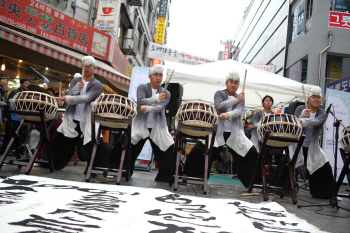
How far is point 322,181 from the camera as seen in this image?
4.13 metres

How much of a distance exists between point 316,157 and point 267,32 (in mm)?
18198

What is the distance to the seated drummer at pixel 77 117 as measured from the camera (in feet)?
13.0

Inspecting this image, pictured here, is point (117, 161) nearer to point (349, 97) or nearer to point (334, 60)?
point (349, 97)

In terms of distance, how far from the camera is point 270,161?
5117mm

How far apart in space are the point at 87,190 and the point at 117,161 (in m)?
1.50

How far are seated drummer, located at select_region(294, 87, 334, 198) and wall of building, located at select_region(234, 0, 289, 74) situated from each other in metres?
12.9

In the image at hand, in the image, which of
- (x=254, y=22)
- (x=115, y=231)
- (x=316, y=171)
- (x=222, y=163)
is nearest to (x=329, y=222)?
(x=316, y=171)

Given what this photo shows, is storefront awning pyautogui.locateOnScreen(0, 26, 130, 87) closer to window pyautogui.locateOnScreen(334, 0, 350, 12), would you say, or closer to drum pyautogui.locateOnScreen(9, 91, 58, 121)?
drum pyautogui.locateOnScreen(9, 91, 58, 121)

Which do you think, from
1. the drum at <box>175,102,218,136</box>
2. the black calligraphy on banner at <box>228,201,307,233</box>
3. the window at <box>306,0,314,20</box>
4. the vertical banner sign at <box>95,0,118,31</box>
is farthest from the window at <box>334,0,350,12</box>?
the black calligraphy on banner at <box>228,201,307,233</box>

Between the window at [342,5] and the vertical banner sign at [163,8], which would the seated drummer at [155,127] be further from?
the vertical banner sign at [163,8]

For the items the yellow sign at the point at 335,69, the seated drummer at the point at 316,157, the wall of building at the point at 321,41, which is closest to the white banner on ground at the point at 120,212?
the seated drummer at the point at 316,157

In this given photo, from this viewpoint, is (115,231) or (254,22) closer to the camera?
(115,231)

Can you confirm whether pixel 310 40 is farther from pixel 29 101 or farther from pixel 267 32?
pixel 29 101

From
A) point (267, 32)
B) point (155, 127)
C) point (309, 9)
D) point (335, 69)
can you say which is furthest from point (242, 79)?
point (267, 32)
